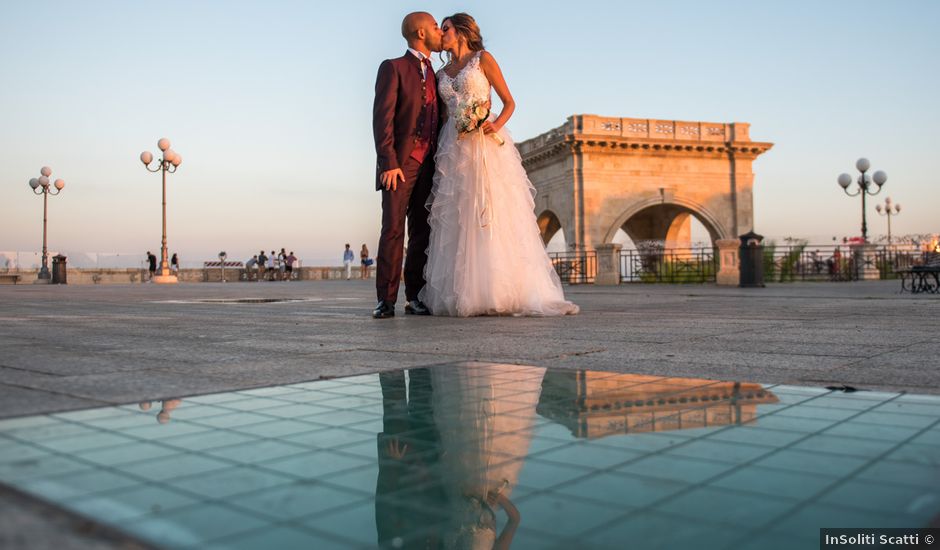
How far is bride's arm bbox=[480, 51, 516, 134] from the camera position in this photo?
703cm

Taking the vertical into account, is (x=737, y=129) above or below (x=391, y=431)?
above

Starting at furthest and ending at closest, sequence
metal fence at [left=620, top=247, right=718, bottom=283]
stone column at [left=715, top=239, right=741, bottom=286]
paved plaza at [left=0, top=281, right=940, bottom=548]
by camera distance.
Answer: metal fence at [left=620, top=247, right=718, bottom=283]
stone column at [left=715, top=239, right=741, bottom=286]
paved plaza at [left=0, top=281, right=940, bottom=548]

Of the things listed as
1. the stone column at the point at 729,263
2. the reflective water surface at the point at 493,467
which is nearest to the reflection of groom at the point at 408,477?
the reflective water surface at the point at 493,467

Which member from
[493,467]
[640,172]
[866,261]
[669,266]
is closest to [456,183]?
[493,467]

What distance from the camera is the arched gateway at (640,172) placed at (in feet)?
119

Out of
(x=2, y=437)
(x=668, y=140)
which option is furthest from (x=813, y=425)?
(x=668, y=140)

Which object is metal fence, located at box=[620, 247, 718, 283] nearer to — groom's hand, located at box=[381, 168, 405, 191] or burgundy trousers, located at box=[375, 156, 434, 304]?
burgundy trousers, located at box=[375, 156, 434, 304]

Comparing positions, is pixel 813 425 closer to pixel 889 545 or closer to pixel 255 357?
pixel 889 545

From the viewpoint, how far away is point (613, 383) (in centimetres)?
272

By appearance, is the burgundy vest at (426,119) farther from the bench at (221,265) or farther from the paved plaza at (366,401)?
the bench at (221,265)

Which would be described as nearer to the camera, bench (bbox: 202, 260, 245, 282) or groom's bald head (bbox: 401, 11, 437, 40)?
groom's bald head (bbox: 401, 11, 437, 40)

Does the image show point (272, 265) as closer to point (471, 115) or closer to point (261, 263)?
point (261, 263)

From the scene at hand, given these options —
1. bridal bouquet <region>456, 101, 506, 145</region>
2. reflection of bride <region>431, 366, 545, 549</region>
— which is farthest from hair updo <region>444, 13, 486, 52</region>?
reflection of bride <region>431, 366, 545, 549</region>

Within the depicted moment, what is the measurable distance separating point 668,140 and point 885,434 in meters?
36.9
